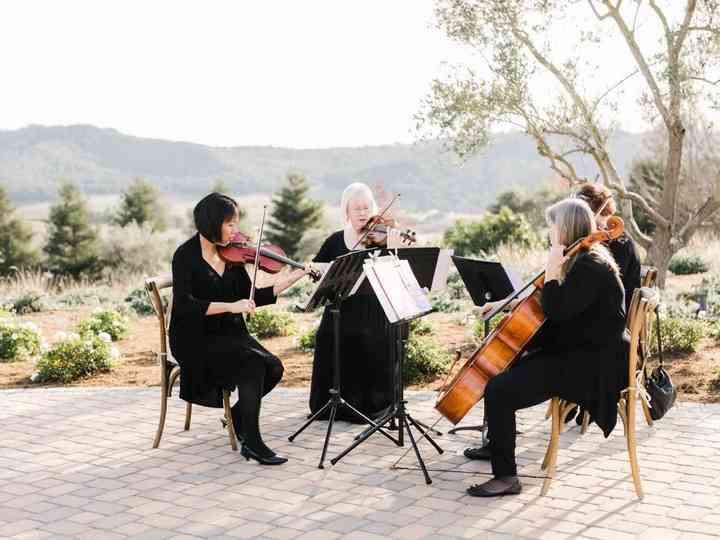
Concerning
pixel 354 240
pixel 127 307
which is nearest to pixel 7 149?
pixel 127 307

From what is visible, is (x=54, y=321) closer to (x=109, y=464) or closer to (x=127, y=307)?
(x=127, y=307)

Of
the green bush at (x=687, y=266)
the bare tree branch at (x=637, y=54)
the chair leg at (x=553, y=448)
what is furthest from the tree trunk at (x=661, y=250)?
the chair leg at (x=553, y=448)

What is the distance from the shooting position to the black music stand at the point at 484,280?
5.24 m

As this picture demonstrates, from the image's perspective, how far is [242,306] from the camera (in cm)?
525

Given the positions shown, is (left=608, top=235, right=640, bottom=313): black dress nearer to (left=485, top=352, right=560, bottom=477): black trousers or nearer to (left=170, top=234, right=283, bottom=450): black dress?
(left=485, top=352, right=560, bottom=477): black trousers

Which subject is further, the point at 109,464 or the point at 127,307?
the point at 127,307

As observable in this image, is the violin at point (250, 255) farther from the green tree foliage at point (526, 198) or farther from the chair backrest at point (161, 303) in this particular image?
the green tree foliage at point (526, 198)

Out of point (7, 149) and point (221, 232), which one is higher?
point (7, 149)

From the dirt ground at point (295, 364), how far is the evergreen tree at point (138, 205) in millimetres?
32876

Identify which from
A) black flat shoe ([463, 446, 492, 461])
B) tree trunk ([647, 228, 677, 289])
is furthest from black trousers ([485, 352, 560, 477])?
tree trunk ([647, 228, 677, 289])

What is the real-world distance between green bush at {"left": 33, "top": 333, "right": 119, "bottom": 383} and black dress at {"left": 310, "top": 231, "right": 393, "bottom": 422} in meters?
2.92

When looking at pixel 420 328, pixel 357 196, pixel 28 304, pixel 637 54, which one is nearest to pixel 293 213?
pixel 28 304

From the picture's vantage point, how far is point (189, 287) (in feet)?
17.8

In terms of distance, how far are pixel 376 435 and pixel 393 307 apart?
1416 mm
